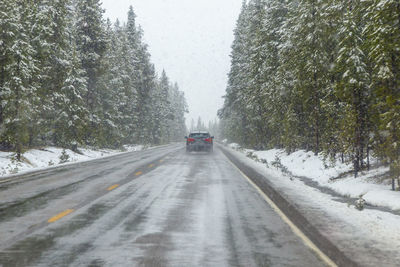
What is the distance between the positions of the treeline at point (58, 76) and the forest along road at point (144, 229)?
10122 millimetres

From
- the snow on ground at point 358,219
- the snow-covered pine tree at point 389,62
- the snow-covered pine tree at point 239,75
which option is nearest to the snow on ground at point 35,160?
the snow on ground at point 358,219

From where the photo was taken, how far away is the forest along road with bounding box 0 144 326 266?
4.79m

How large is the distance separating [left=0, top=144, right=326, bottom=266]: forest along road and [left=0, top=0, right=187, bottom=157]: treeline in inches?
398

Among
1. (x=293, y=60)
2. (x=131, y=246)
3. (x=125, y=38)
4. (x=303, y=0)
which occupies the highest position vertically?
(x=125, y=38)

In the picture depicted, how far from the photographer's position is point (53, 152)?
86.0ft

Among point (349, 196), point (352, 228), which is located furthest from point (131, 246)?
point (349, 196)

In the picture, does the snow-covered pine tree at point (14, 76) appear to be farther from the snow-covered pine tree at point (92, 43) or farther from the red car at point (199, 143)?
the red car at point (199, 143)

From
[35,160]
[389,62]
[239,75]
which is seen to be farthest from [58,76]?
[389,62]

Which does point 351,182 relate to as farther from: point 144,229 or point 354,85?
point 144,229

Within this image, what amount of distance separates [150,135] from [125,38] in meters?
21.3

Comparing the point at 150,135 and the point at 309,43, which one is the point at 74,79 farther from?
the point at 150,135

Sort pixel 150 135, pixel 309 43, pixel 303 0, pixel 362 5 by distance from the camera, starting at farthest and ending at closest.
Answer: pixel 150 135 → pixel 303 0 → pixel 309 43 → pixel 362 5

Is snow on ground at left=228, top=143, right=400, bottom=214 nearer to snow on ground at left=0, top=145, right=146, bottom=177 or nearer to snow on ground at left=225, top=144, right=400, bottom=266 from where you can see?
snow on ground at left=225, top=144, right=400, bottom=266

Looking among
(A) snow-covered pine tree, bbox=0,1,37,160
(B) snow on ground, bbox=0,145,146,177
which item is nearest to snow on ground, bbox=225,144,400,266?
(B) snow on ground, bbox=0,145,146,177
